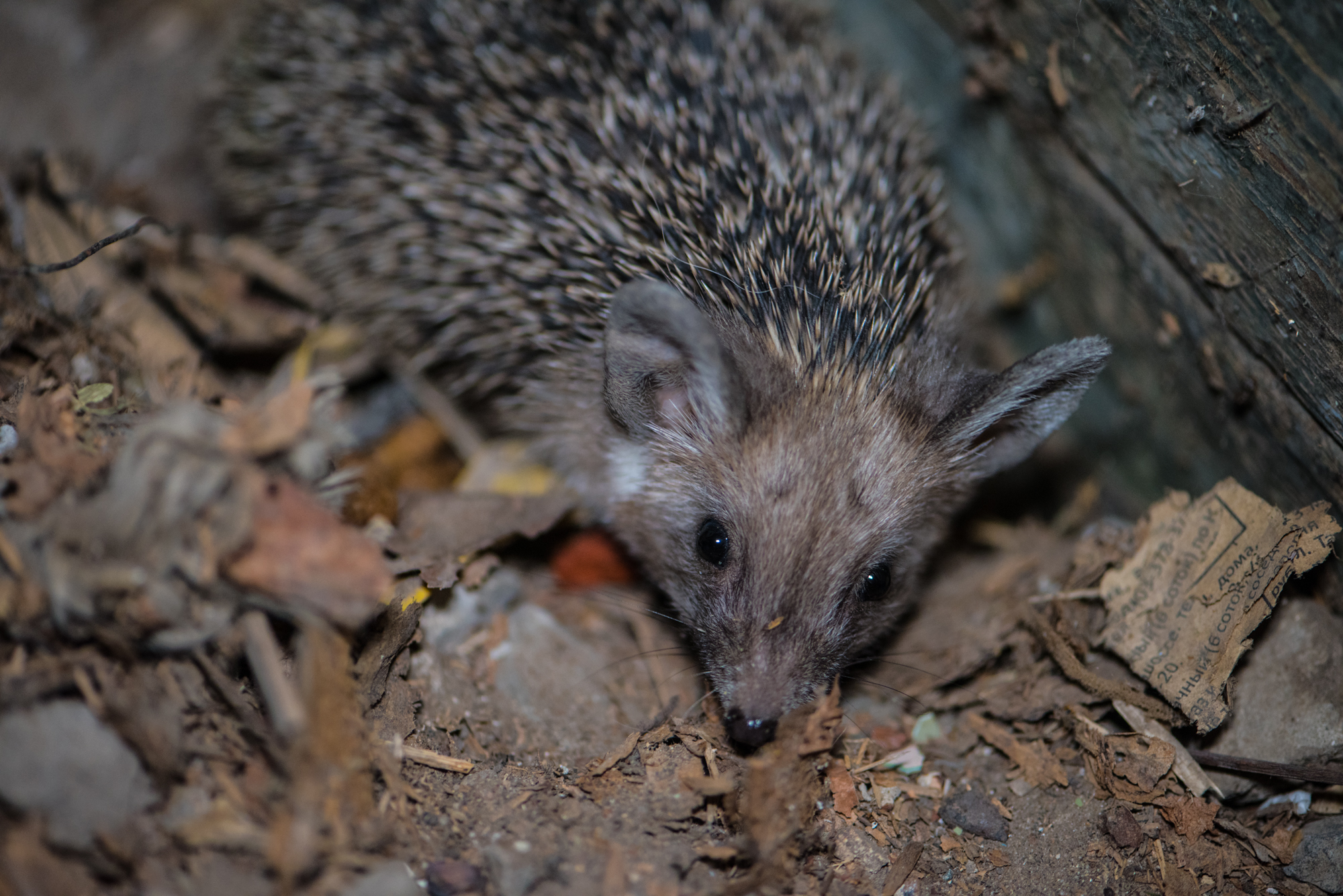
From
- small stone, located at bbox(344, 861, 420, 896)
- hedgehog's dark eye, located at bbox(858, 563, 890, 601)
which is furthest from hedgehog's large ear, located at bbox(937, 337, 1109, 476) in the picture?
small stone, located at bbox(344, 861, 420, 896)

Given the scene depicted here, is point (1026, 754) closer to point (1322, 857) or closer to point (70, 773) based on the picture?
point (1322, 857)

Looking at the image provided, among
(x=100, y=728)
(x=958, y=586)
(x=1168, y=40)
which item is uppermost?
(x=1168, y=40)

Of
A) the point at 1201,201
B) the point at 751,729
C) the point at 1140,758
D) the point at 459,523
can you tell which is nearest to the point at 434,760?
the point at 751,729

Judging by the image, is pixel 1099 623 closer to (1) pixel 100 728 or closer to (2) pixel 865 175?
(2) pixel 865 175

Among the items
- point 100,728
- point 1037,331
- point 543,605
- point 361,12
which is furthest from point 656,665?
point 361,12

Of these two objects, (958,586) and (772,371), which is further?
(958,586)

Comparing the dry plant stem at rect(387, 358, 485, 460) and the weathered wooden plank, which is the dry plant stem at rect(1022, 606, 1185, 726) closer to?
the weathered wooden plank
